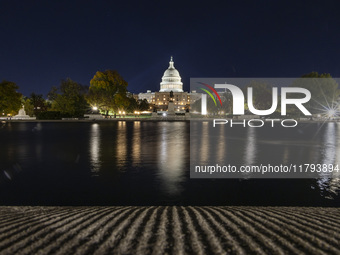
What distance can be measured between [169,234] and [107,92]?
75.7m

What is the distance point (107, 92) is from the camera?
77.5 metres

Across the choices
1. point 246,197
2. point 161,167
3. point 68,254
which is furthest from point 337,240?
point 161,167

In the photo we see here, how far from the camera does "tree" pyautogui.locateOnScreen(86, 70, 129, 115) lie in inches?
2965

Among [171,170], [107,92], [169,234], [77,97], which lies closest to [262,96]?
[107,92]

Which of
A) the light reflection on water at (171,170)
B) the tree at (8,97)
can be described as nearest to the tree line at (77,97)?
the tree at (8,97)

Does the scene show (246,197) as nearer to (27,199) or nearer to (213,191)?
(213,191)

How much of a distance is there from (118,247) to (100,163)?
36.7 ft

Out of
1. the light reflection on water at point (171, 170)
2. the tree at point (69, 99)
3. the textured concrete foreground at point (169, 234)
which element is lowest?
the light reflection on water at point (171, 170)

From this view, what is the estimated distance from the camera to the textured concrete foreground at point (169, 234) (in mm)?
3393

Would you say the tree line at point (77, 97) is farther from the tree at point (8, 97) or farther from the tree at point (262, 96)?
the tree at point (262, 96)

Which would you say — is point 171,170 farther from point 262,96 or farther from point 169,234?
point 262,96

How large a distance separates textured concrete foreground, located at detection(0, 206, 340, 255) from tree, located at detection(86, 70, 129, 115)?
71898 millimetres

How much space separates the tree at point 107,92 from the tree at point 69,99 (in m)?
2.41

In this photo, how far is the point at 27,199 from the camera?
8.54 meters
